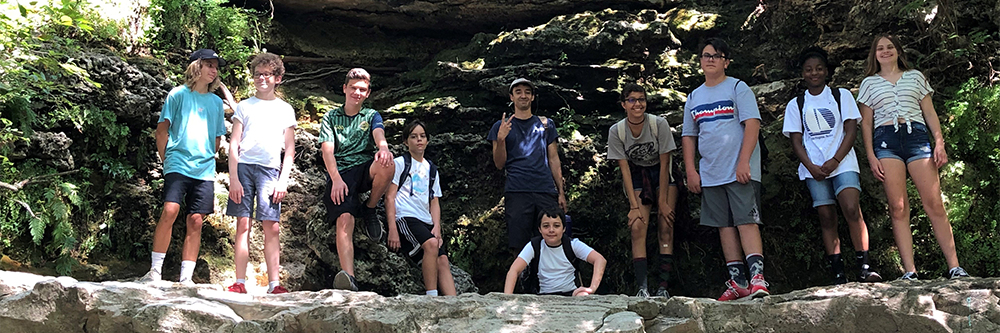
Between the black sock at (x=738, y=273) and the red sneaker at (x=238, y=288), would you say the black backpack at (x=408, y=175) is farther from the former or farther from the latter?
the black sock at (x=738, y=273)

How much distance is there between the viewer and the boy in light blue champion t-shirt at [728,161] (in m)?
5.71

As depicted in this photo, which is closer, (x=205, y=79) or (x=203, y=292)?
(x=203, y=292)

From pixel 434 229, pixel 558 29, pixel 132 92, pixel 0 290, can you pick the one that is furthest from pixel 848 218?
pixel 132 92

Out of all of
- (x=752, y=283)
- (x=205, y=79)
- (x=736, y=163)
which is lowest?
(x=752, y=283)

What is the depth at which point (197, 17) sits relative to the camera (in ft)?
30.9

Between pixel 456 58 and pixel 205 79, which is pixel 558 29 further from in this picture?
pixel 205 79

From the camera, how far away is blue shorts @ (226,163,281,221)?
233 inches

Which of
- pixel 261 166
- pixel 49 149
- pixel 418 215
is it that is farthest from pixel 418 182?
pixel 49 149

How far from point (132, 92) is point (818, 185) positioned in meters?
7.47

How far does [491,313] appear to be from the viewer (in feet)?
14.2

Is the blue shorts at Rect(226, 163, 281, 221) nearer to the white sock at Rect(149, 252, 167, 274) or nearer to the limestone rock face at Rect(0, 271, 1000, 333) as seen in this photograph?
the white sock at Rect(149, 252, 167, 274)

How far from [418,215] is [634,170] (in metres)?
2.09

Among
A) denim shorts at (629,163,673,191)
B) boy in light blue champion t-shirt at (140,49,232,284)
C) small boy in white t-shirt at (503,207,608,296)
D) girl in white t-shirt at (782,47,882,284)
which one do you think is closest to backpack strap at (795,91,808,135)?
girl in white t-shirt at (782,47,882,284)

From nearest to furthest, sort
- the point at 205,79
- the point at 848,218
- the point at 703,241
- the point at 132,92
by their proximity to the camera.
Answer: the point at 848,218, the point at 205,79, the point at 703,241, the point at 132,92
